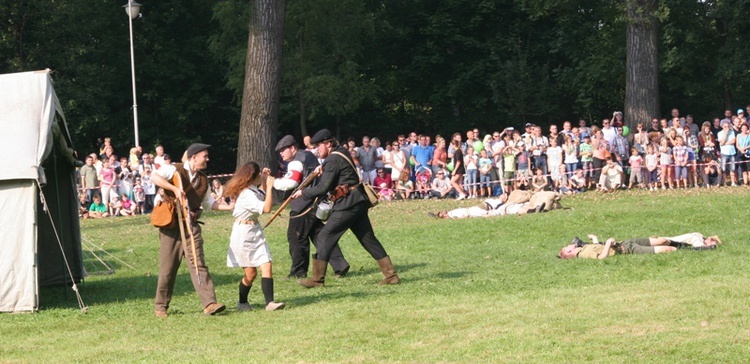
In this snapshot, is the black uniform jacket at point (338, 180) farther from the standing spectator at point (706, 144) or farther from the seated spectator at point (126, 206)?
the seated spectator at point (126, 206)

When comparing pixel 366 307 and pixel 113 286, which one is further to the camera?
pixel 113 286

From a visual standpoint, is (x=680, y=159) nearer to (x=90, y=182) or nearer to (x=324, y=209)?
(x=90, y=182)

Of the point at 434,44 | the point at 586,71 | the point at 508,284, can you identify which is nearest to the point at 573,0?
the point at 586,71

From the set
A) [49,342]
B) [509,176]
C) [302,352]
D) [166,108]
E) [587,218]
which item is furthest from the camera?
[166,108]

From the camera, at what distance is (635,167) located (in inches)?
1092

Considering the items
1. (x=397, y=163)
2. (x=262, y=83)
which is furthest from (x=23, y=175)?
(x=397, y=163)

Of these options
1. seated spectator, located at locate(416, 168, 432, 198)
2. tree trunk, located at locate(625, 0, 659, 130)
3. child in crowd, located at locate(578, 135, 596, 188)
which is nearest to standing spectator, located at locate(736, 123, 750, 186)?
child in crowd, located at locate(578, 135, 596, 188)

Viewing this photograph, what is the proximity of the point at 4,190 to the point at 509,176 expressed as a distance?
17.5 m

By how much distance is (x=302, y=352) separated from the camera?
32.0 ft

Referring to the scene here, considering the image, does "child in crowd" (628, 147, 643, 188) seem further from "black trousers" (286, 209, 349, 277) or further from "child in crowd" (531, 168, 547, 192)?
"black trousers" (286, 209, 349, 277)

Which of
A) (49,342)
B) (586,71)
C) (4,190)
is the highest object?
(586,71)

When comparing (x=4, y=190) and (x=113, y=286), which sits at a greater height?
(x=4, y=190)

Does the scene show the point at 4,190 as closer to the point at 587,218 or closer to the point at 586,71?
the point at 587,218

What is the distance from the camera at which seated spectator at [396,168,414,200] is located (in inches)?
1184
